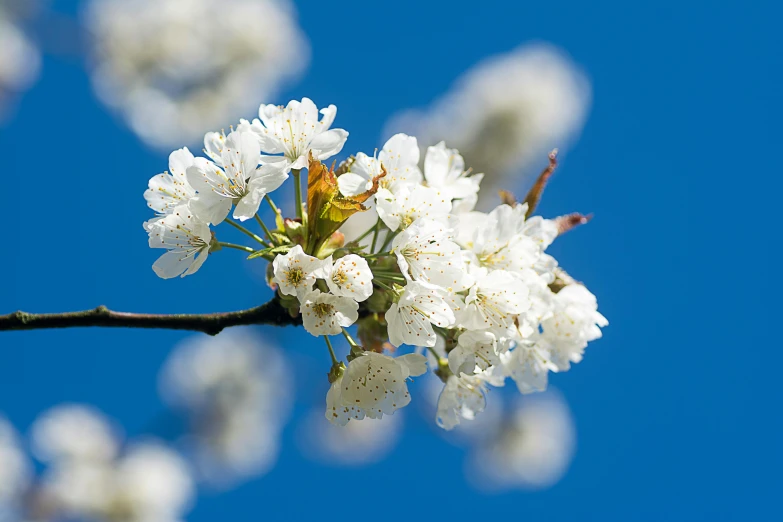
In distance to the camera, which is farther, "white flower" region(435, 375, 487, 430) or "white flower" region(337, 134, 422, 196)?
"white flower" region(435, 375, 487, 430)

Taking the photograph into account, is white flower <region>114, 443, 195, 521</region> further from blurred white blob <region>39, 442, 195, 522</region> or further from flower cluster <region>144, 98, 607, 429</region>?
flower cluster <region>144, 98, 607, 429</region>

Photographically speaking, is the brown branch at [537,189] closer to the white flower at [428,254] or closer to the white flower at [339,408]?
the white flower at [428,254]

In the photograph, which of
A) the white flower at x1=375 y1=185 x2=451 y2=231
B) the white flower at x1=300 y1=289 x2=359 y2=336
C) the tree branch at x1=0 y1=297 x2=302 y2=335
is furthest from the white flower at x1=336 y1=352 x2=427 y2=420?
the white flower at x1=375 y1=185 x2=451 y2=231

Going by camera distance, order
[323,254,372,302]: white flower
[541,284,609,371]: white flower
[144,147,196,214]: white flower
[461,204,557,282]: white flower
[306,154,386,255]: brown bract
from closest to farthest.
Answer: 1. [323,254,372,302]: white flower
2. [306,154,386,255]: brown bract
3. [144,147,196,214]: white flower
4. [461,204,557,282]: white flower
5. [541,284,609,371]: white flower

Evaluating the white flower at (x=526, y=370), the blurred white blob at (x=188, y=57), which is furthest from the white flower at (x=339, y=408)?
the blurred white blob at (x=188, y=57)

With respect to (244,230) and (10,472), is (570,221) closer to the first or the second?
(244,230)

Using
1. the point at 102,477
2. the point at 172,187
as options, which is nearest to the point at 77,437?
the point at 102,477
